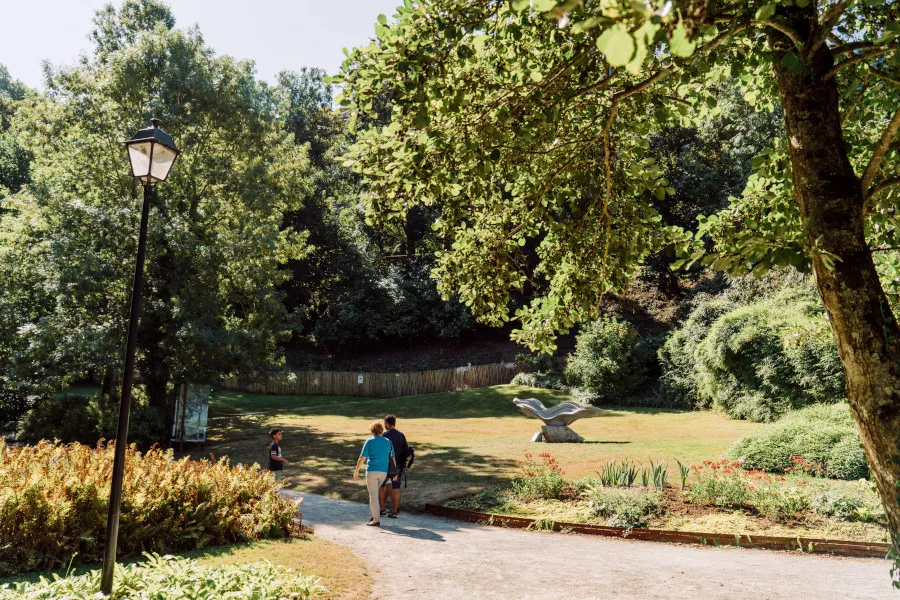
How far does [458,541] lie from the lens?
871cm

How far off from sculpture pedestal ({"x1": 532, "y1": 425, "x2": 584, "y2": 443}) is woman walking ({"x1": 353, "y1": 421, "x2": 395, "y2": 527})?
8.98 metres

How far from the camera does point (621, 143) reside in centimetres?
664

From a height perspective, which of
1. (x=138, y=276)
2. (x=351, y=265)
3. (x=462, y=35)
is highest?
→ (x=351, y=265)

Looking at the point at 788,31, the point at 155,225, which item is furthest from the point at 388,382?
the point at 788,31

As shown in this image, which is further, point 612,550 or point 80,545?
point 612,550

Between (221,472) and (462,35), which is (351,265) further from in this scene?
(462,35)

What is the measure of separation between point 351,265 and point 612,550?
3540 cm

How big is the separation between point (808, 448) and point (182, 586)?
36.6 ft

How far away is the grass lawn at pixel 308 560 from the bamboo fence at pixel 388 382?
83.1 feet

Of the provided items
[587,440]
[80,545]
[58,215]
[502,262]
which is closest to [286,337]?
[58,215]

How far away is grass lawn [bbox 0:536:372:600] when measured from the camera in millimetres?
6379

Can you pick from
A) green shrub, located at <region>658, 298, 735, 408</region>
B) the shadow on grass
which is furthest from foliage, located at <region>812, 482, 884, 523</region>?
green shrub, located at <region>658, 298, 735, 408</region>

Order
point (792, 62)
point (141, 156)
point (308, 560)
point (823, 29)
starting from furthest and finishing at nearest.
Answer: point (308, 560), point (141, 156), point (823, 29), point (792, 62)

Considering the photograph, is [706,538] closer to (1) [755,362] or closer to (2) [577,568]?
(2) [577,568]
